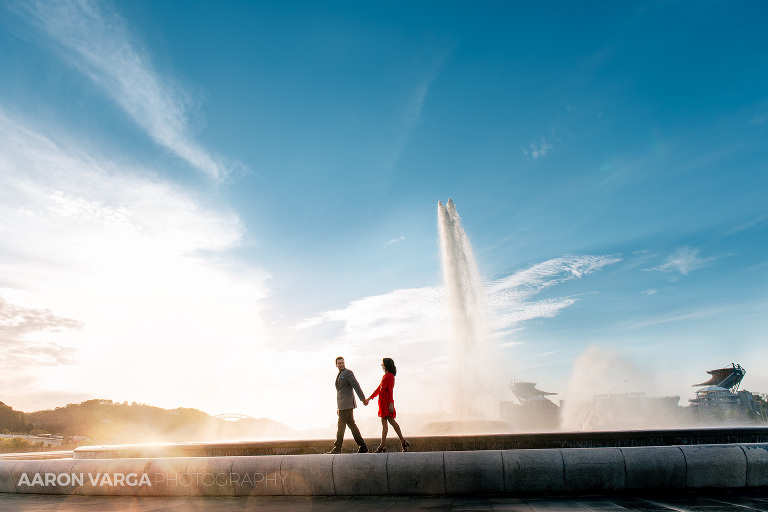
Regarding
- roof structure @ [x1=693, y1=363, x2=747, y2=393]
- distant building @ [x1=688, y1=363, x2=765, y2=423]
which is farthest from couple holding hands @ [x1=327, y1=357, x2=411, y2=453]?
roof structure @ [x1=693, y1=363, x2=747, y2=393]

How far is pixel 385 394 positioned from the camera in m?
9.48

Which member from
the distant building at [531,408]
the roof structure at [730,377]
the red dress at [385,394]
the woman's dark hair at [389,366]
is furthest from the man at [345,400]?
the roof structure at [730,377]

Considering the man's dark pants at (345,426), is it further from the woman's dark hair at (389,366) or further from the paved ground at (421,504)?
the paved ground at (421,504)

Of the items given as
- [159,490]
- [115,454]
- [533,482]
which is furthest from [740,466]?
[115,454]

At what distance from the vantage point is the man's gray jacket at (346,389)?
9.41 metres

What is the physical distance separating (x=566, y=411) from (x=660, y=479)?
62346 mm

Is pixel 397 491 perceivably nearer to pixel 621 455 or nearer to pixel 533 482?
pixel 533 482

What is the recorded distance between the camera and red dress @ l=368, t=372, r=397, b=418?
9.32m

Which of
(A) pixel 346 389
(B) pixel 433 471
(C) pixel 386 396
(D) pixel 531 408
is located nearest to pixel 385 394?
(C) pixel 386 396

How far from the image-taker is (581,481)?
7.12 meters

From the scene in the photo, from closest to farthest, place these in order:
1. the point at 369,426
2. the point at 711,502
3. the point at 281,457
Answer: the point at 711,502, the point at 281,457, the point at 369,426

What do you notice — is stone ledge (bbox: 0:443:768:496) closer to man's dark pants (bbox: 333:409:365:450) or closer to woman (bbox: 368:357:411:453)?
man's dark pants (bbox: 333:409:365:450)

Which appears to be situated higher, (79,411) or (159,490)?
(79,411)

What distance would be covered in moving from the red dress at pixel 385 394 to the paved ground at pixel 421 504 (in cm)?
213
